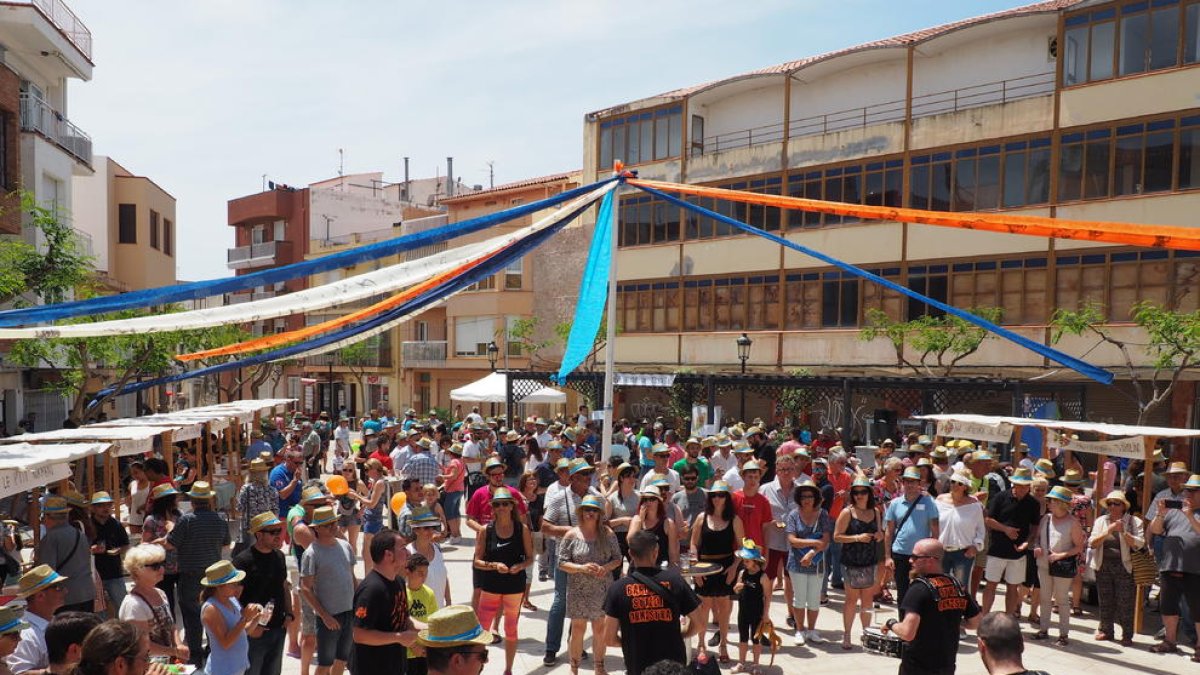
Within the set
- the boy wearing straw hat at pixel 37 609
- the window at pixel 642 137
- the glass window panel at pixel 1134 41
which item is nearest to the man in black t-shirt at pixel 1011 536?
the boy wearing straw hat at pixel 37 609

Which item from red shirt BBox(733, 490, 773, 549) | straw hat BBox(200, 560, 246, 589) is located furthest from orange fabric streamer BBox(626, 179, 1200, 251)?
straw hat BBox(200, 560, 246, 589)

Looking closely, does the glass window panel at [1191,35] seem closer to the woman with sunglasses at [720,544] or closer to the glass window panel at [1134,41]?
the glass window panel at [1134,41]

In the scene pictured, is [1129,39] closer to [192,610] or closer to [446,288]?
[446,288]

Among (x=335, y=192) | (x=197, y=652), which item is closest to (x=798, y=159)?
(x=197, y=652)

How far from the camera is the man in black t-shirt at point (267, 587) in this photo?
6.26 metres

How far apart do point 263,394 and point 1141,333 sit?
5169 cm

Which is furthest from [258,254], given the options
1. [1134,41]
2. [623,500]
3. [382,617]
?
[382,617]

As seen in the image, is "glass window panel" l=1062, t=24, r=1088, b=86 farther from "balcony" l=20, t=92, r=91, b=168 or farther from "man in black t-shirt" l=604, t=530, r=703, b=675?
"balcony" l=20, t=92, r=91, b=168

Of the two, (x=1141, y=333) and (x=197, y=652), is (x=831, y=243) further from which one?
(x=197, y=652)

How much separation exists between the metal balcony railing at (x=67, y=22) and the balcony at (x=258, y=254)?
3191 centimetres

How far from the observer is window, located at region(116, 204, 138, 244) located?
34125 mm

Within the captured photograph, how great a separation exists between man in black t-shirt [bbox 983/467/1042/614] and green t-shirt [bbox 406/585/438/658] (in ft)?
19.5

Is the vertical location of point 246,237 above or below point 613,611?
above

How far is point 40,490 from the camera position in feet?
46.9
